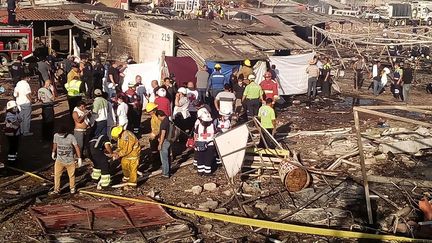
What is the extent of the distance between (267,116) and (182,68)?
5932 millimetres

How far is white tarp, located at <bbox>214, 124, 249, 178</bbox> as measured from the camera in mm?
10820

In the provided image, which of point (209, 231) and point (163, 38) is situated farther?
point (163, 38)

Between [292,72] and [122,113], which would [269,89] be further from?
[292,72]

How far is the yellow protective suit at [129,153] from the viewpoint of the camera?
1039cm

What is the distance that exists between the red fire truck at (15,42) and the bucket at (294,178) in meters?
18.6

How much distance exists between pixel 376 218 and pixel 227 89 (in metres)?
5.25

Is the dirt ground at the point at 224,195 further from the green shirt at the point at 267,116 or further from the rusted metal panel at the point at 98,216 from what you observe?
the green shirt at the point at 267,116

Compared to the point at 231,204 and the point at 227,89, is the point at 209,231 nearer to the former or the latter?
the point at 231,204

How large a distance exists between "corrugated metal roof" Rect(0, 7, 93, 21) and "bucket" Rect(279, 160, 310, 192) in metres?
23.0

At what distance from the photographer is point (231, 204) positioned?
10094 millimetres

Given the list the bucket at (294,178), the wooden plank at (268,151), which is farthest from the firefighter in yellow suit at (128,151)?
the bucket at (294,178)

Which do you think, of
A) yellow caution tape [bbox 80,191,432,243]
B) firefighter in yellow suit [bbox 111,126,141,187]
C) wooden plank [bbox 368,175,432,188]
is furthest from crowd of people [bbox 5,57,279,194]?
wooden plank [bbox 368,175,432,188]

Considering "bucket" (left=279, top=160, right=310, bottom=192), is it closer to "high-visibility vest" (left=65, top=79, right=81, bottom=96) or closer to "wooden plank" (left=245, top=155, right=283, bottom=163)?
"wooden plank" (left=245, top=155, right=283, bottom=163)

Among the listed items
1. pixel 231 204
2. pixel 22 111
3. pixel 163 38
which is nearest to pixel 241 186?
pixel 231 204
